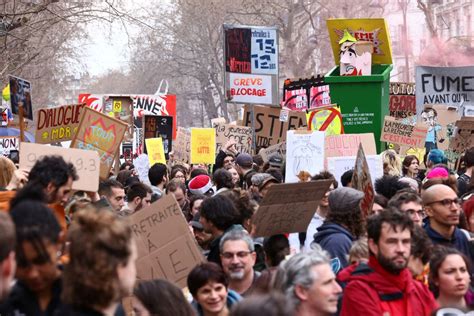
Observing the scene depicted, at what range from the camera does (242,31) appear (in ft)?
58.4

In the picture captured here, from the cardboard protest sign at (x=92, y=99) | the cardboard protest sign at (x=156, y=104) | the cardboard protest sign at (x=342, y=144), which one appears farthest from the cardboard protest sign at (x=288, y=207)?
the cardboard protest sign at (x=156, y=104)

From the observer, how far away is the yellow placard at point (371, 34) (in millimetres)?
18547

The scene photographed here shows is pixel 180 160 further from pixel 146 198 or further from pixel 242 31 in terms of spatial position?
pixel 146 198

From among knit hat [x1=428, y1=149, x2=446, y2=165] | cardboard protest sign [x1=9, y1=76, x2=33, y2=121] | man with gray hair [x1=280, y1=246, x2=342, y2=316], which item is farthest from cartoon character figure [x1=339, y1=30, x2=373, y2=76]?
man with gray hair [x1=280, y1=246, x2=342, y2=316]

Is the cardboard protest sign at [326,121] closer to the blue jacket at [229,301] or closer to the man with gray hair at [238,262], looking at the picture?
the man with gray hair at [238,262]

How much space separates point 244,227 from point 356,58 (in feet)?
31.2

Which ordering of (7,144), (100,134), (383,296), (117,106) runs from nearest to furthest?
(383,296) → (100,134) → (7,144) → (117,106)

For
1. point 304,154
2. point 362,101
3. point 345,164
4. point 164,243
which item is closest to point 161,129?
point 362,101

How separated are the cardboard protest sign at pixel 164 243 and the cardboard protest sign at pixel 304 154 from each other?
5039 millimetres

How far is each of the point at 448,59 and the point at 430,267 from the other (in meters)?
42.4

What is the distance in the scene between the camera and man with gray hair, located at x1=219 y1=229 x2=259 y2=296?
7289 mm

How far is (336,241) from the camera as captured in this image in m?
8.07

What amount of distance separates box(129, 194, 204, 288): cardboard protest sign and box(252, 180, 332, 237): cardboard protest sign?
2.10 ft

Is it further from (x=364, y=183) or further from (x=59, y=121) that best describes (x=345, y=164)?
(x=59, y=121)
